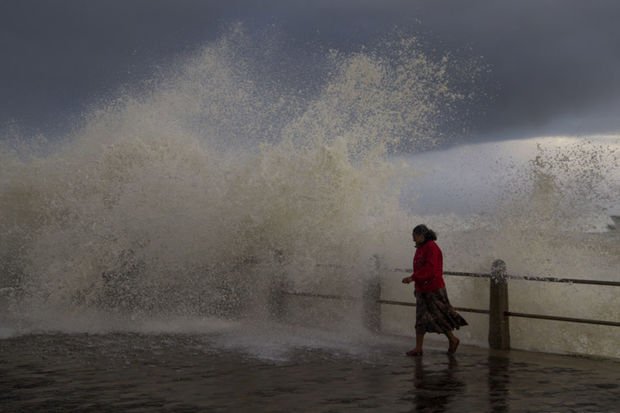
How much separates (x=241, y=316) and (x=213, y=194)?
2856mm

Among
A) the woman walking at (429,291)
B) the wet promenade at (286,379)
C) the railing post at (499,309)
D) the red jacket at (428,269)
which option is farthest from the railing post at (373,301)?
the red jacket at (428,269)

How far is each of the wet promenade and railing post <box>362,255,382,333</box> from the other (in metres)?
1.50

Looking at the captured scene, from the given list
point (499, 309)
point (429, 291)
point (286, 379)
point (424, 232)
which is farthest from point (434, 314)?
point (286, 379)

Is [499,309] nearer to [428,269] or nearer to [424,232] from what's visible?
[428,269]

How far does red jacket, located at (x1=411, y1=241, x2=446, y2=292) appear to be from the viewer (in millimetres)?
10008

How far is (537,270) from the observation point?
13.8 m

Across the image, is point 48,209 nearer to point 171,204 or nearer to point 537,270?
point 171,204

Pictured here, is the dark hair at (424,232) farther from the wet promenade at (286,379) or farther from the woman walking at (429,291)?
the wet promenade at (286,379)

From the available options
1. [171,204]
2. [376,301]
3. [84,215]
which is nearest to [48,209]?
[84,215]

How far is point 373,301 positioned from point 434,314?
2762mm

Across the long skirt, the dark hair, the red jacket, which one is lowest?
the long skirt

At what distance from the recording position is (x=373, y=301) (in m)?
12.8

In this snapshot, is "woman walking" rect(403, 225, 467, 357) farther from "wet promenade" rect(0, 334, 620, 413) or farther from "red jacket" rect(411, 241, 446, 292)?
"wet promenade" rect(0, 334, 620, 413)

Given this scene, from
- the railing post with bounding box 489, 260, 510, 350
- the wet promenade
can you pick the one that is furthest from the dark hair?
the wet promenade
